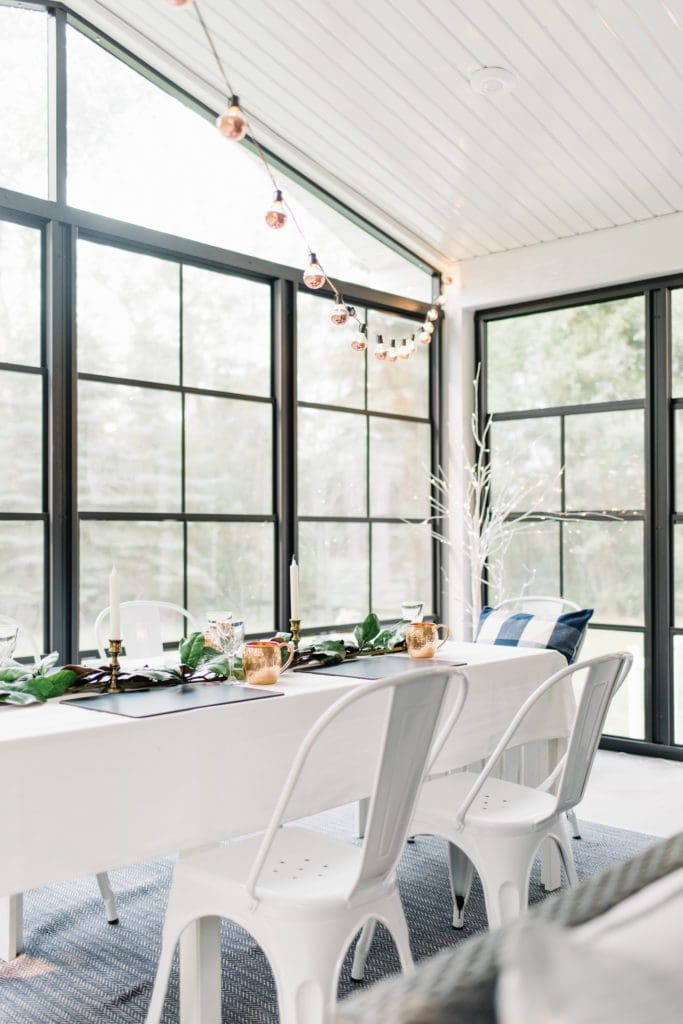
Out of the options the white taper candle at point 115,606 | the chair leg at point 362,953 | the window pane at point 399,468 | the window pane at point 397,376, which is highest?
the window pane at point 397,376

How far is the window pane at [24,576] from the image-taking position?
3805mm

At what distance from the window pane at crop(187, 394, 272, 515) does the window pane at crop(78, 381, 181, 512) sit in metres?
0.09

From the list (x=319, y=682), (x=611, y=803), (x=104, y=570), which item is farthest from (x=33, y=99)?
(x=611, y=803)

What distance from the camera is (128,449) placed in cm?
423

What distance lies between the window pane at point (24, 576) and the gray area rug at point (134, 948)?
1071mm

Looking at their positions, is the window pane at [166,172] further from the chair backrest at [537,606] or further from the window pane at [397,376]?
the chair backrest at [537,606]

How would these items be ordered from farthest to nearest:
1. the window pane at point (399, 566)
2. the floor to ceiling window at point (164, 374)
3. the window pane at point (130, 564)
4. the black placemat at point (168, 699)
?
the window pane at point (399, 566), the window pane at point (130, 564), the floor to ceiling window at point (164, 374), the black placemat at point (168, 699)

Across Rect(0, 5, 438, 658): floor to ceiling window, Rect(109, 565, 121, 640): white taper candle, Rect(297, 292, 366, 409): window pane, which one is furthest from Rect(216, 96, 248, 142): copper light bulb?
Rect(297, 292, 366, 409): window pane

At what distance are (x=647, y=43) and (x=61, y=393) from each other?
268 cm

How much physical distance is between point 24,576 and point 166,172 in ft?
6.53

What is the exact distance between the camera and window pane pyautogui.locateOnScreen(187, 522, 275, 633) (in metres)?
4.46

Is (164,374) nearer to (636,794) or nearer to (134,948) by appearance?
(134,948)

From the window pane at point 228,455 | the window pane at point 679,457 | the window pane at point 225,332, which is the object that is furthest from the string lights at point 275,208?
the window pane at point 679,457

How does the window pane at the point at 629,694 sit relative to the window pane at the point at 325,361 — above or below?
below
